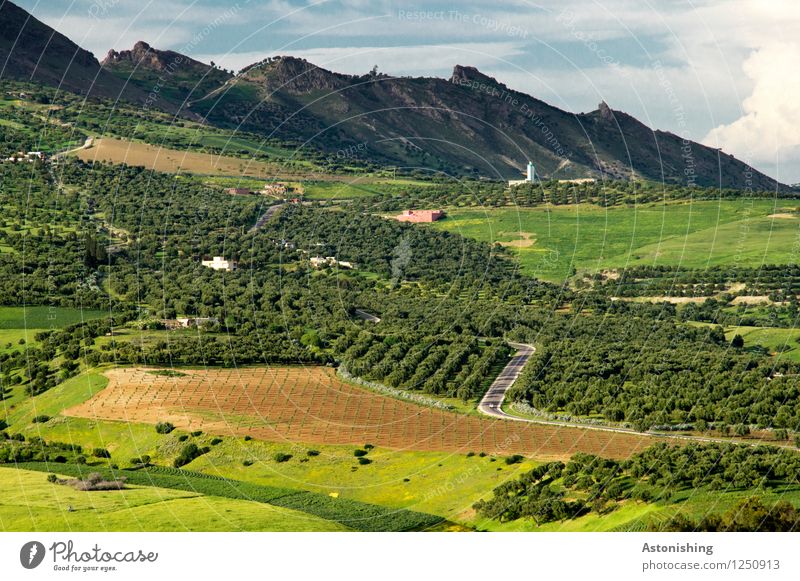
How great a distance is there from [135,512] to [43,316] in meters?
69.8

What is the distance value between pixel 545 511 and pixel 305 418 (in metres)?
32.5

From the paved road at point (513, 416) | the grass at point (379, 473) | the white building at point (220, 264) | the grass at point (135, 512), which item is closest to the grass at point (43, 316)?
the white building at point (220, 264)

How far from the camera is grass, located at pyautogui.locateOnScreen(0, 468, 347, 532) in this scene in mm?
68250

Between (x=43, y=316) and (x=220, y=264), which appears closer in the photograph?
(x=43, y=316)

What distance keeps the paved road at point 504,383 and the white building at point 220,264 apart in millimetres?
50297

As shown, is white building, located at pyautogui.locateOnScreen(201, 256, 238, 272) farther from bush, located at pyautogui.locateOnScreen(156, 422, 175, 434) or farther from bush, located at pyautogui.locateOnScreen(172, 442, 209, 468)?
bush, located at pyautogui.locateOnScreen(172, 442, 209, 468)

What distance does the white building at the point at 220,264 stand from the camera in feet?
547

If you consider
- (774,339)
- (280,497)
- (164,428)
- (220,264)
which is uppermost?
(220,264)

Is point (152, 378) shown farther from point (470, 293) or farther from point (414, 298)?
point (470, 293)

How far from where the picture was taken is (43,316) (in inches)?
5335

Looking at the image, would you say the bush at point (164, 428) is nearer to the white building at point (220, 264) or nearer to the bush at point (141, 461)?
the bush at point (141, 461)

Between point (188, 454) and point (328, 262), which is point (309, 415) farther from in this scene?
point (328, 262)

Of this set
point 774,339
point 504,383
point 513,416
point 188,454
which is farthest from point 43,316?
point 774,339
